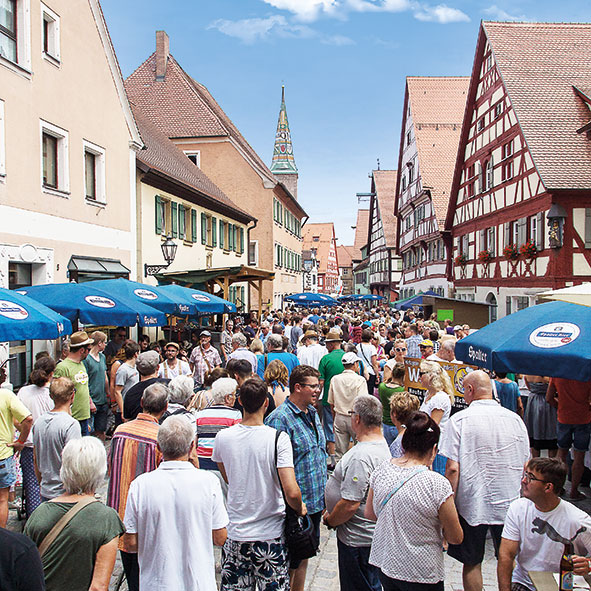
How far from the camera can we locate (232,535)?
3.75 meters

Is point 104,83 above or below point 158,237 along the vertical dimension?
above

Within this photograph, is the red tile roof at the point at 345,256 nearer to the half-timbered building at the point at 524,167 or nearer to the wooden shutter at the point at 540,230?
the half-timbered building at the point at 524,167

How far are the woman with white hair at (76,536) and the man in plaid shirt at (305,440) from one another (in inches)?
57.4

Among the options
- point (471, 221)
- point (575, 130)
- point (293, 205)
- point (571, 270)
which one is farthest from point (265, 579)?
point (293, 205)

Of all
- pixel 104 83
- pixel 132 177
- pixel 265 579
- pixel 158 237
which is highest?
pixel 104 83

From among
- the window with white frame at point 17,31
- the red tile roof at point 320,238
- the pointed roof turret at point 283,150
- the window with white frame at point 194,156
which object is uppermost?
the pointed roof turret at point 283,150

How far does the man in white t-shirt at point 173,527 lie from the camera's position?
10.4 ft

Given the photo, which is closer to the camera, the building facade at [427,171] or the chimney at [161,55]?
the chimney at [161,55]

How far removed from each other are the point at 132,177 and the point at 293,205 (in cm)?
2812

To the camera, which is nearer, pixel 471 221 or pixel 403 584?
pixel 403 584

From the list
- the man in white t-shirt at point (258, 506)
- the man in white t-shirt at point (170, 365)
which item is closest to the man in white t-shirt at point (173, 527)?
the man in white t-shirt at point (258, 506)

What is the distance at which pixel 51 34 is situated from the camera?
486 inches

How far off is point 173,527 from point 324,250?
94.6 m

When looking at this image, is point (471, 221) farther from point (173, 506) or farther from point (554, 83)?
point (173, 506)
